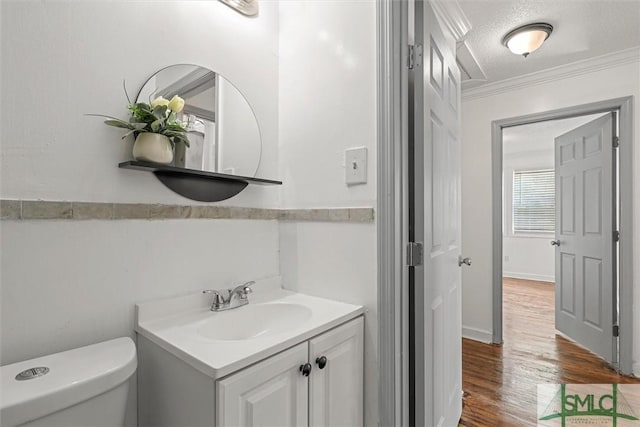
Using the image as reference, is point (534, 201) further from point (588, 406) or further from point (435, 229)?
point (435, 229)

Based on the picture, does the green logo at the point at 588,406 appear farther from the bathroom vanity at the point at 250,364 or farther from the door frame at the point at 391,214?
the bathroom vanity at the point at 250,364

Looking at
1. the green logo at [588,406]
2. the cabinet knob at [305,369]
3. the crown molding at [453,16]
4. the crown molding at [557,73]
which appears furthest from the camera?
the crown molding at [557,73]

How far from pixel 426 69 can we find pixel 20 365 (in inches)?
62.6

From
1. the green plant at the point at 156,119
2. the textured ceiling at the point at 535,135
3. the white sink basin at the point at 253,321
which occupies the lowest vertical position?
the white sink basin at the point at 253,321

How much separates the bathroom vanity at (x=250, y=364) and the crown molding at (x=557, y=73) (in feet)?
9.12

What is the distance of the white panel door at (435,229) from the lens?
4.04ft

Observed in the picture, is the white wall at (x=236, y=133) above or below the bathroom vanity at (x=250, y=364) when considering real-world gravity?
above

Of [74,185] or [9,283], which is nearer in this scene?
[9,283]

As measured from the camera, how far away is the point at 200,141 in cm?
128

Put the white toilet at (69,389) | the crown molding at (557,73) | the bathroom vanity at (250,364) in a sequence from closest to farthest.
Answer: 1. the white toilet at (69,389)
2. the bathroom vanity at (250,364)
3. the crown molding at (557,73)

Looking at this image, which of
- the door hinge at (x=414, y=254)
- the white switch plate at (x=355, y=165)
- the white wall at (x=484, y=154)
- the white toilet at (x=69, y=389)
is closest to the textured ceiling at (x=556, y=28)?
the white wall at (x=484, y=154)

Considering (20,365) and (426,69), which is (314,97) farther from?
(20,365)

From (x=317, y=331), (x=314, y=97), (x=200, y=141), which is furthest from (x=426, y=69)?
(x=317, y=331)

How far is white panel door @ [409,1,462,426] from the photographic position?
A: 1.23 m
